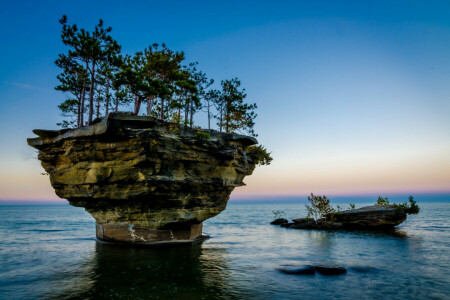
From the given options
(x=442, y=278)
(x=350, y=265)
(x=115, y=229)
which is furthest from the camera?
(x=115, y=229)

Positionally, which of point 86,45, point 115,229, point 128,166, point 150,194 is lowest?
point 115,229

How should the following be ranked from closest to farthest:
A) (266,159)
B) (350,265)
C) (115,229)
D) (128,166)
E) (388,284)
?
(388,284)
(350,265)
(128,166)
(115,229)
(266,159)

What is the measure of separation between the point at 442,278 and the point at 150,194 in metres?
19.3

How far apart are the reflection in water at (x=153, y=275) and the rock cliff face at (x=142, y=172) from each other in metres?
2.34

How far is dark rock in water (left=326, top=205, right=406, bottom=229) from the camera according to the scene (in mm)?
35688

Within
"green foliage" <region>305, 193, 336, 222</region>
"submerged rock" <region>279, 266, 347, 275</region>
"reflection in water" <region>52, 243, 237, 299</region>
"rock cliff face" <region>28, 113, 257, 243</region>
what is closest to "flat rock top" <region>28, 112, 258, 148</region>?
"rock cliff face" <region>28, 113, 257, 243</region>

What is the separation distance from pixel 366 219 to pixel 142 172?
1291 inches

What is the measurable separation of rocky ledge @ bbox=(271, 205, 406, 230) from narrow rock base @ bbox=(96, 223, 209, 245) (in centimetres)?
2362

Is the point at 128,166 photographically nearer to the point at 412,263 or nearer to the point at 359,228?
the point at 412,263

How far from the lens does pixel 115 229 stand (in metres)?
22.7

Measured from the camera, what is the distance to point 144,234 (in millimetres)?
21891

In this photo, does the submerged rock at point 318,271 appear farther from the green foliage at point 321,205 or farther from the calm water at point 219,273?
the green foliage at point 321,205

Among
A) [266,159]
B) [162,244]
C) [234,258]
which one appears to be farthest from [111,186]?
[266,159]

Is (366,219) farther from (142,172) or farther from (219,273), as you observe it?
(142,172)
